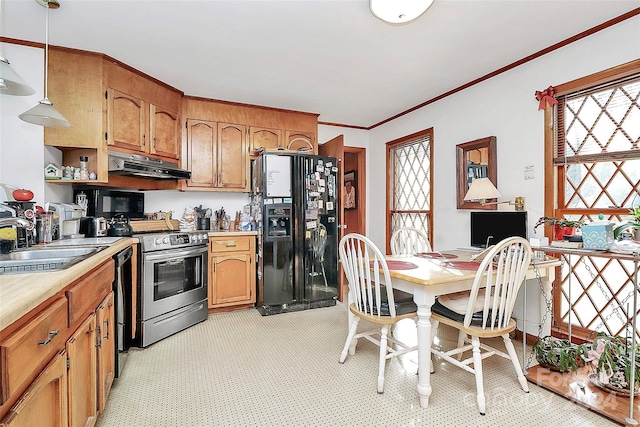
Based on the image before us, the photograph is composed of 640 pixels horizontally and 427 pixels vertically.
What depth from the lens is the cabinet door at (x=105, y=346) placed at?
1.56m

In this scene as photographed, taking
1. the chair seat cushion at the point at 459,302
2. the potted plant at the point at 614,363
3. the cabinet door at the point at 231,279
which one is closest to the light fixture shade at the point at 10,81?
the cabinet door at the point at 231,279

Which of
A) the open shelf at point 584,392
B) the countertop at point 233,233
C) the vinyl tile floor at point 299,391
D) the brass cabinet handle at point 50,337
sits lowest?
the vinyl tile floor at point 299,391

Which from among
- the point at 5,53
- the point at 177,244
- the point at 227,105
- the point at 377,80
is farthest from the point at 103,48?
the point at 377,80

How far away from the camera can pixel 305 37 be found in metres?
2.28

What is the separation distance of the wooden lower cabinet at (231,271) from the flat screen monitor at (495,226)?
2.24m

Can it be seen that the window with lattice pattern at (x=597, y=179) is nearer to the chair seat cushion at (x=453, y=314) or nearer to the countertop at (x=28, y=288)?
the chair seat cushion at (x=453, y=314)

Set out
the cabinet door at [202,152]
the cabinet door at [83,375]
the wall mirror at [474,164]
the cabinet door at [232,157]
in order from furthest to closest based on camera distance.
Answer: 1. the cabinet door at [232,157]
2. the cabinet door at [202,152]
3. the wall mirror at [474,164]
4. the cabinet door at [83,375]

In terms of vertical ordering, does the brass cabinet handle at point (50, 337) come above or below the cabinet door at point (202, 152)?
below

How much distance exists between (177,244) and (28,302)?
2.05 meters

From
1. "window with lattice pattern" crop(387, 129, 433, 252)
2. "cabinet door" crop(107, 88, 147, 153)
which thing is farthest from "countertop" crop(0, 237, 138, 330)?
"window with lattice pattern" crop(387, 129, 433, 252)

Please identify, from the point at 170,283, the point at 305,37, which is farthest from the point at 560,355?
the point at 170,283

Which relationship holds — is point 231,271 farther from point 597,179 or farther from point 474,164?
point 597,179

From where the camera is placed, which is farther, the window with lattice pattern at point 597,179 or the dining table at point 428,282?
the window with lattice pattern at point 597,179

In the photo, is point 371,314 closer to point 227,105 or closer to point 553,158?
point 553,158
